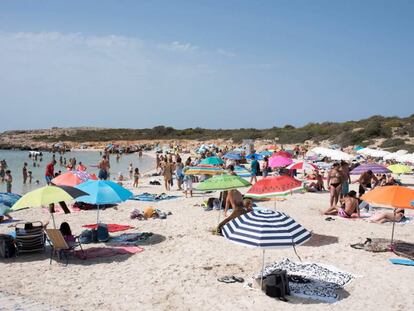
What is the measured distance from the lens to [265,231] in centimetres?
617

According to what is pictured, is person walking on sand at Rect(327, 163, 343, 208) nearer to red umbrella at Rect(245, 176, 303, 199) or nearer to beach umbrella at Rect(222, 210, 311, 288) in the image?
red umbrella at Rect(245, 176, 303, 199)

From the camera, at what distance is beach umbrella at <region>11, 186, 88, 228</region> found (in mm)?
7980

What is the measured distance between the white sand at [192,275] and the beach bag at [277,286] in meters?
0.14

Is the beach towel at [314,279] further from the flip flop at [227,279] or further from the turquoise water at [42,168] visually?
the turquoise water at [42,168]

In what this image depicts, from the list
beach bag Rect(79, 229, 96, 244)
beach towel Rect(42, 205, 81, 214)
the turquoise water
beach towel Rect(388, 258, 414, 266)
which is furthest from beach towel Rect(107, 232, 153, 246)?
the turquoise water

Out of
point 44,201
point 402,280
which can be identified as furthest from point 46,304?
point 402,280

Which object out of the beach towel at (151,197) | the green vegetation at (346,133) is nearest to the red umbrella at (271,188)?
the beach towel at (151,197)

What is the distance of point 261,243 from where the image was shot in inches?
236

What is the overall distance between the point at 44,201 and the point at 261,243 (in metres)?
4.30

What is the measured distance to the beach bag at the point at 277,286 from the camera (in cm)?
628

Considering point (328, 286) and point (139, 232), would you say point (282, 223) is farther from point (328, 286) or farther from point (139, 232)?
point (139, 232)

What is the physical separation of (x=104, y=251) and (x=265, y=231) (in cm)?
392

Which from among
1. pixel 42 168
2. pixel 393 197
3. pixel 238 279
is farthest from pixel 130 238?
pixel 42 168

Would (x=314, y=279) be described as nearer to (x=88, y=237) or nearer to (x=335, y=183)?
(x=88, y=237)
